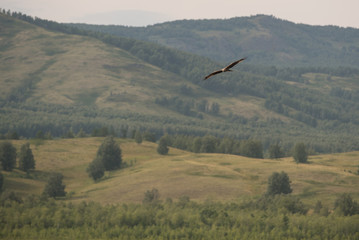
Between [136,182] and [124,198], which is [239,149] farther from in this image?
[124,198]

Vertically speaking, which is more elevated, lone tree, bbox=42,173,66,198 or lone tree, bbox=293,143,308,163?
lone tree, bbox=293,143,308,163

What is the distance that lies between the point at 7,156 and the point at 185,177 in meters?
50.4

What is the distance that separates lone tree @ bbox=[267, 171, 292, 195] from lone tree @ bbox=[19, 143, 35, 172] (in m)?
68.4

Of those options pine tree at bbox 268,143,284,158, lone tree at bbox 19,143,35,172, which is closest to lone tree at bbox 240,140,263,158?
pine tree at bbox 268,143,284,158

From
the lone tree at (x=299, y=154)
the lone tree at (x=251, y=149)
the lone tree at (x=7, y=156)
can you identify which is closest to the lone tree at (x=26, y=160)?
the lone tree at (x=7, y=156)

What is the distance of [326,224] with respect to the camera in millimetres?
93688

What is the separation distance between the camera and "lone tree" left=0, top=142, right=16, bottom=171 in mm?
142875

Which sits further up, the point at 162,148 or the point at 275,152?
the point at 275,152

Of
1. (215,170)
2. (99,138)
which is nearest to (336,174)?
(215,170)

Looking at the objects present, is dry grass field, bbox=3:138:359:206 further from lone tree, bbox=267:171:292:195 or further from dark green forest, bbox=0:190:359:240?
dark green forest, bbox=0:190:359:240

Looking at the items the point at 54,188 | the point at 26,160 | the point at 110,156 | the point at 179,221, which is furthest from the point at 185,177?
the point at 26,160

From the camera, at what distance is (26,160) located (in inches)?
5773

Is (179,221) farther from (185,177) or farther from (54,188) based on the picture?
(54,188)

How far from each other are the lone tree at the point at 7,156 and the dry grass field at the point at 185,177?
3047mm
